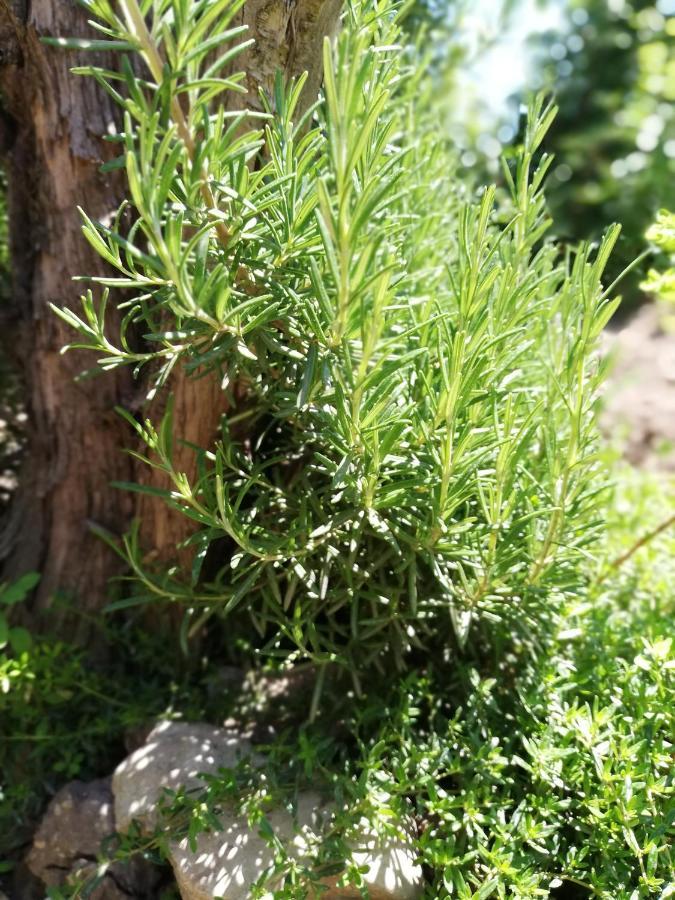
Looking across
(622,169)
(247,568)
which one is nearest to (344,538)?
(247,568)

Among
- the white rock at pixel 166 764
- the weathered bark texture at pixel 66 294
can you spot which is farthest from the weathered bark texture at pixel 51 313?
the white rock at pixel 166 764

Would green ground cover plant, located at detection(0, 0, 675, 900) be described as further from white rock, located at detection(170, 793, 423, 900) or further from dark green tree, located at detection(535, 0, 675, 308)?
dark green tree, located at detection(535, 0, 675, 308)

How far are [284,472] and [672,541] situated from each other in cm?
122

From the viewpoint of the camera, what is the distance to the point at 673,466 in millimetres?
3748

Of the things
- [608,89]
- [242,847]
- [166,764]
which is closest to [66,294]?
[166,764]

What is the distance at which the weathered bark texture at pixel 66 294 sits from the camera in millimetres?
1590

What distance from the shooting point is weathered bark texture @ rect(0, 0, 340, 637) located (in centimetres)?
159

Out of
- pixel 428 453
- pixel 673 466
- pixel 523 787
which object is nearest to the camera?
pixel 428 453

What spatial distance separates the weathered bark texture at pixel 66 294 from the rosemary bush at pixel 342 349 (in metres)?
0.11

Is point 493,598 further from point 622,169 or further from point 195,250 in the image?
point 622,169

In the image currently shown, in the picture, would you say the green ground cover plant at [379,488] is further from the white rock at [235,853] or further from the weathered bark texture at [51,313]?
the weathered bark texture at [51,313]

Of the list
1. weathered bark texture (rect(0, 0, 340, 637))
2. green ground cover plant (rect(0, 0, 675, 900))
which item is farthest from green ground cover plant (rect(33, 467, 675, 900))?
weathered bark texture (rect(0, 0, 340, 637))

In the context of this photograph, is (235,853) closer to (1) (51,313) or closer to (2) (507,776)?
(2) (507,776)

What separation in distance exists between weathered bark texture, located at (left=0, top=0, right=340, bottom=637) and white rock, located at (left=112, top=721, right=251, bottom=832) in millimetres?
434
